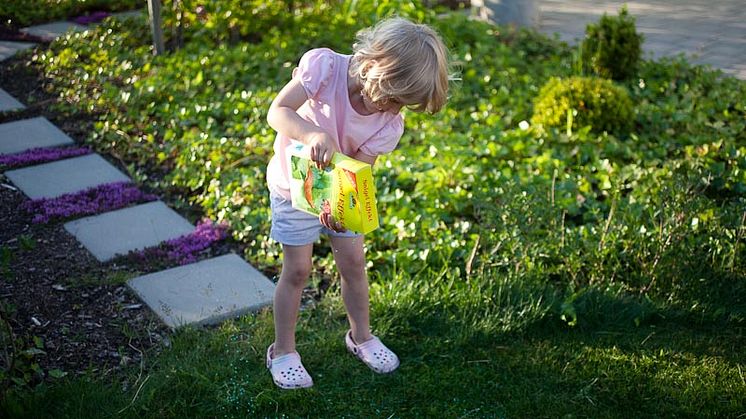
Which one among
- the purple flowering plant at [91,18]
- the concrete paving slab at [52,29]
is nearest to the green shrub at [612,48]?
the concrete paving slab at [52,29]

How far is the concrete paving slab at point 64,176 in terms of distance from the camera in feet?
14.0

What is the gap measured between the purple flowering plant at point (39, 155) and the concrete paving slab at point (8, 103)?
71 cm

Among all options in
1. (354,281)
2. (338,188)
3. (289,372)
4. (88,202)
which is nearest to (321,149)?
(338,188)

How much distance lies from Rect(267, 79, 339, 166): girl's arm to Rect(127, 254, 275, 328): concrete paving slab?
3.26 feet

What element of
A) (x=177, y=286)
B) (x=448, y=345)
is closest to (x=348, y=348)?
(x=448, y=345)

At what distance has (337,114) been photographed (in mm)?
2641

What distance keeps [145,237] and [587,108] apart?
251 cm

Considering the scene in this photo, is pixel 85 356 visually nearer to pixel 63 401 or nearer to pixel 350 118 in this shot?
pixel 63 401

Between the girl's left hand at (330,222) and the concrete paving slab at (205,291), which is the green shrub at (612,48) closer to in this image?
the concrete paving slab at (205,291)

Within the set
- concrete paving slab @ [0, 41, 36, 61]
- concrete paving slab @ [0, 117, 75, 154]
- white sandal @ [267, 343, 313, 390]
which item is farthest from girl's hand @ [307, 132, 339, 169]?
concrete paving slab @ [0, 41, 36, 61]

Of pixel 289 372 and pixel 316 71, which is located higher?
pixel 316 71

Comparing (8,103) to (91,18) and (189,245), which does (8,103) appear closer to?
(91,18)

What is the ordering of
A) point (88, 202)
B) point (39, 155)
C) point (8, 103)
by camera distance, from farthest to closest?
point (8, 103) < point (39, 155) < point (88, 202)

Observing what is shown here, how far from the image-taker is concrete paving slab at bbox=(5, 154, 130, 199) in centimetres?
425
